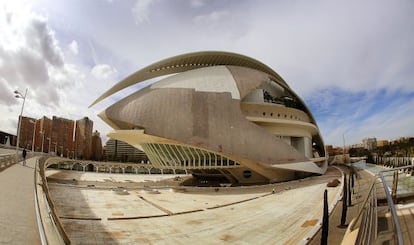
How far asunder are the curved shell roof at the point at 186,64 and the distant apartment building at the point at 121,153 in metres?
63.4

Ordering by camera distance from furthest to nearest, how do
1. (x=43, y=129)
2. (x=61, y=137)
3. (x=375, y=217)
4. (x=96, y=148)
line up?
(x=96, y=148), (x=61, y=137), (x=43, y=129), (x=375, y=217)

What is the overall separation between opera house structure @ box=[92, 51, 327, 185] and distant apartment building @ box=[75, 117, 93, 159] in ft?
161

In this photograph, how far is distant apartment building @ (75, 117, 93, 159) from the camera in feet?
238

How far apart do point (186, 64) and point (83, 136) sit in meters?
55.5

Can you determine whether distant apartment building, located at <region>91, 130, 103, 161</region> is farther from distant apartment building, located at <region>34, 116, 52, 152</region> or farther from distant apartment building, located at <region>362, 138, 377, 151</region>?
distant apartment building, located at <region>362, 138, 377, 151</region>

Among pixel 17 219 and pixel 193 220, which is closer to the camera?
pixel 17 219

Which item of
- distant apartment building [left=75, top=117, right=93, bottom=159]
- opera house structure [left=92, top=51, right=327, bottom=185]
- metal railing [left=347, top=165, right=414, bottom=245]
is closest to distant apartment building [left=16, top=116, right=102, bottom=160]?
distant apartment building [left=75, top=117, right=93, bottom=159]

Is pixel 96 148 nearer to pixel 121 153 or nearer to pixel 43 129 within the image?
pixel 121 153

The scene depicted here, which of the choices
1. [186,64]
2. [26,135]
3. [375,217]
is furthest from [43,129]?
[375,217]

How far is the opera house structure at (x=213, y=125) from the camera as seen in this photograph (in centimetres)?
2325

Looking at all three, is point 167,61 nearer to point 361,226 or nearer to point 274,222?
point 274,222

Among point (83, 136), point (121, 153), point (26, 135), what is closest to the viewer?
point (26, 135)

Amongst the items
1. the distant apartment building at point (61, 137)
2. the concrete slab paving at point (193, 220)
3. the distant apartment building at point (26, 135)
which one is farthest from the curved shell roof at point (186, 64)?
the distant apartment building at point (26, 135)

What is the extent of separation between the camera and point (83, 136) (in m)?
74.5
